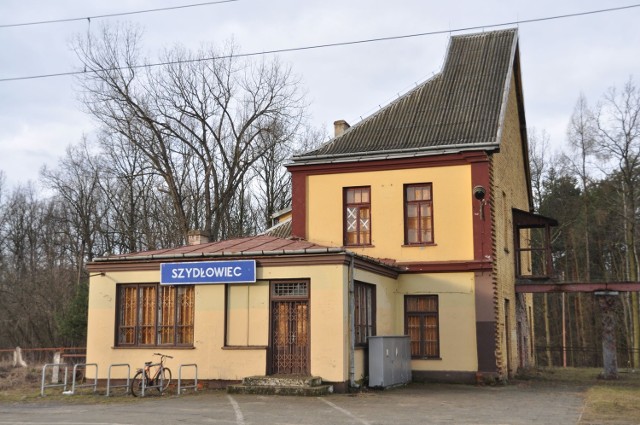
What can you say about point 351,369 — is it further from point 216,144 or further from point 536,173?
point 536,173

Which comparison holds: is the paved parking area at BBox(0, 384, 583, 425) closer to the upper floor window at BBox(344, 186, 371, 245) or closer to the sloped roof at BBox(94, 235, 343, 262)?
the sloped roof at BBox(94, 235, 343, 262)

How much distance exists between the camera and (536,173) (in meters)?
47.8

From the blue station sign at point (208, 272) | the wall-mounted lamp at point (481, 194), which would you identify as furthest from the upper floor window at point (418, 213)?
the blue station sign at point (208, 272)

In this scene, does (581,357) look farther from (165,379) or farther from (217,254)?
(165,379)

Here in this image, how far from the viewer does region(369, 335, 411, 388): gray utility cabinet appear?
19.3 m

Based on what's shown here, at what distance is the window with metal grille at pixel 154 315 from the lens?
20031mm

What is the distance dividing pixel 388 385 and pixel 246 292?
4.62 m

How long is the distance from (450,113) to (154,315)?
1192 cm

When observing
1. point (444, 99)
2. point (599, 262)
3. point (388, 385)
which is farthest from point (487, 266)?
point (599, 262)

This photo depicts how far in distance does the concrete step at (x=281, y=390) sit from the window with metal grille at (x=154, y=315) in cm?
244

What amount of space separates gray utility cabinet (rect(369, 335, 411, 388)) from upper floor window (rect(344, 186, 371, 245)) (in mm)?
3983

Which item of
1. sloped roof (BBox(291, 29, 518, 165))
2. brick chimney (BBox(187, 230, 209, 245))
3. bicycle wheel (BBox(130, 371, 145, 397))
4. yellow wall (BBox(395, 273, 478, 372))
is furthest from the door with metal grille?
sloped roof (BBox(291, 29, 518, 165))

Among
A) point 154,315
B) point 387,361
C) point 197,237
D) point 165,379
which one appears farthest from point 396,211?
point 165,379

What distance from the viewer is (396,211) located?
23500 mm
